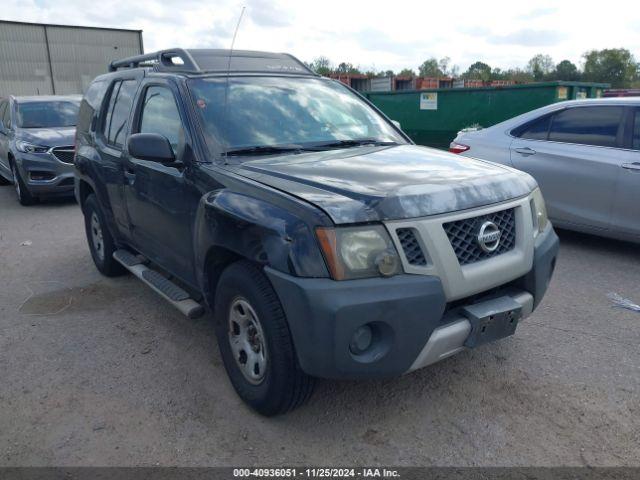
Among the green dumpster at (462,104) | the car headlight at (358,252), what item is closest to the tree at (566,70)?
the green dumpster at (462,104)

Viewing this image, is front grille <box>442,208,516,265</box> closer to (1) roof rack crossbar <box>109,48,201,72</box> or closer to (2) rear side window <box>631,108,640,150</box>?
(1) roof rack crossbar <box>109,48,201,72</box>

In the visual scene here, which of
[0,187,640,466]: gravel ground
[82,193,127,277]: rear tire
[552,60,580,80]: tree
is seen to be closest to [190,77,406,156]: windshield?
[0,187,640,466]: gravel ground

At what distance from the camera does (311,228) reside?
250cm

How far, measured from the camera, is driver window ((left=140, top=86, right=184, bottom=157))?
145 inches

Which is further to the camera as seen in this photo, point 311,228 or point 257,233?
point 257,233

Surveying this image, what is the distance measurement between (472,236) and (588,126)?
3880mm

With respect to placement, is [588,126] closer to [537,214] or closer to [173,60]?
[537,214]

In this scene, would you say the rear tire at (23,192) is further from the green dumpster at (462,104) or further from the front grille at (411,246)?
the front grille at (411,246)

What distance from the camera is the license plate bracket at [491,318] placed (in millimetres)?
2756

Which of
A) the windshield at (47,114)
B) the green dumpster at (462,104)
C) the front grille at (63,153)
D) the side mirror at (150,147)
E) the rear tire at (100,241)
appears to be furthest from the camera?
the green dumpster at (462,104)

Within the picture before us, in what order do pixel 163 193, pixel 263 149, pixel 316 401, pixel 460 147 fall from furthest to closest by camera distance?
pixel 460 147
pixel 163 193
pixel 263 149
pixel 316 401

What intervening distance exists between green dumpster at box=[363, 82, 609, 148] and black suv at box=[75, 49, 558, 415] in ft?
23.4

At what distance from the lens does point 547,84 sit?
10.2 metres

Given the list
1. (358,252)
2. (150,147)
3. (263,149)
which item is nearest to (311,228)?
(358,252)
